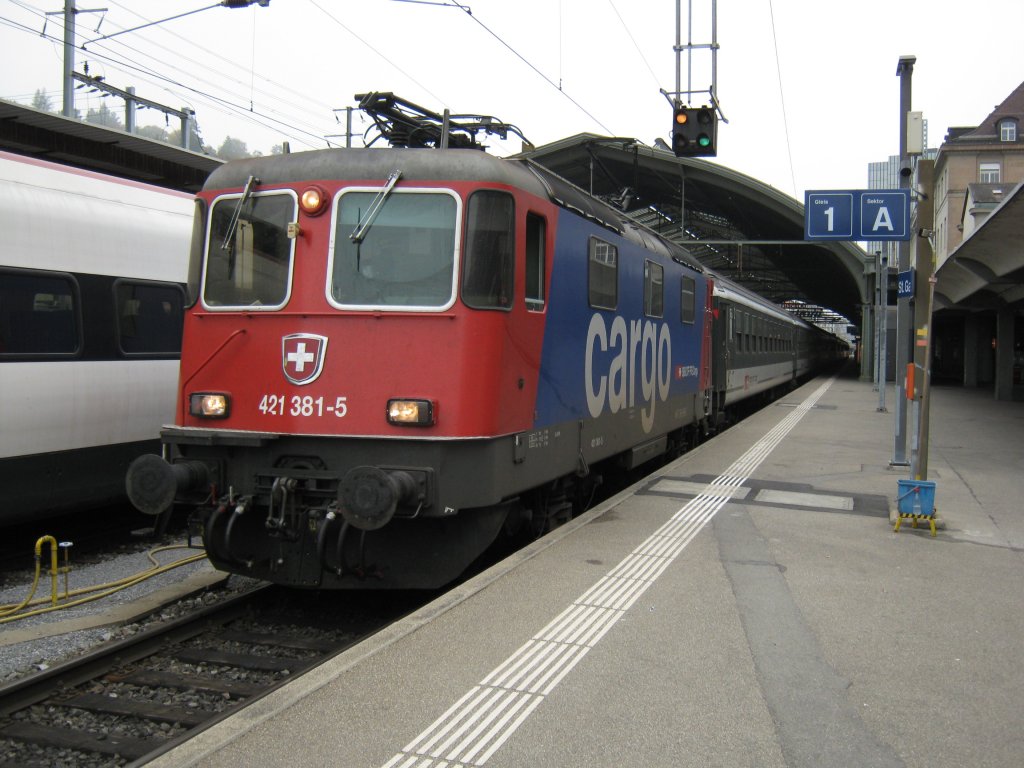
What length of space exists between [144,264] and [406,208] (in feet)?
13.1

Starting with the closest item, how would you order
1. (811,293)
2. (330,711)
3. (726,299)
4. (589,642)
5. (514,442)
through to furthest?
(330,711)
(589,642)
(514,442)
(726,299)
(811,293)

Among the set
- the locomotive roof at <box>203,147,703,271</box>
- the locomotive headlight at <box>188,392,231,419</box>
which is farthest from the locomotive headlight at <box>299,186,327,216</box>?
the locomotive headlight at <box>188,392,231,419</box>

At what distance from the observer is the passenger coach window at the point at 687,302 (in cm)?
1134

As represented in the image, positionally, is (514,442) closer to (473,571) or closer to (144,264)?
(473,571)

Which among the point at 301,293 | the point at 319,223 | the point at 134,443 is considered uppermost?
the point at 319,223

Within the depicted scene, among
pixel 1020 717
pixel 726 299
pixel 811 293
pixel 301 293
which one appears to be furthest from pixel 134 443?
pixel 811 293

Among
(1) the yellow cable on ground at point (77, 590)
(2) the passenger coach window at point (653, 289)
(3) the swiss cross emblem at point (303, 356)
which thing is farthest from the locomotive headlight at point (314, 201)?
(2) the passenger coach window at point (653, 289)

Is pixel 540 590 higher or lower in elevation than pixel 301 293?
lower

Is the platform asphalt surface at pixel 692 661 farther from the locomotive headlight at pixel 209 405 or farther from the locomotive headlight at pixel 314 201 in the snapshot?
the locomotive headlight at pixel 314 201

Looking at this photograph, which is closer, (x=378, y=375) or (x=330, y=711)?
(x=330, y=711)

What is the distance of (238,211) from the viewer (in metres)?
6.03

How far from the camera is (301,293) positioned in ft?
18.9

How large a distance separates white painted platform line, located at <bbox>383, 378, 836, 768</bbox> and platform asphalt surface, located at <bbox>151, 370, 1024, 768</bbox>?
1cm

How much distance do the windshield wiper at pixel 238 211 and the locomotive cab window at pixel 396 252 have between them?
783 millimetres
